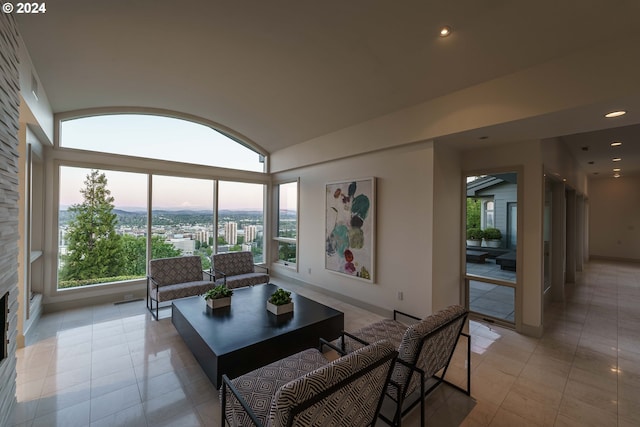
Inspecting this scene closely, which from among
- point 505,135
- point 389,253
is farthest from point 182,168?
point 505,135

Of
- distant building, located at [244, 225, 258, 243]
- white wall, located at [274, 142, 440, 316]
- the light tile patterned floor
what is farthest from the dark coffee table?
distant building, located at [244, 225, 258, 243]

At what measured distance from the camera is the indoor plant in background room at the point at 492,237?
3.98 metres

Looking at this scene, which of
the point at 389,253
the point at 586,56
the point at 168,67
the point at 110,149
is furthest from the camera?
the point at 110,149

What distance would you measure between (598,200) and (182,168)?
13259 millimetres

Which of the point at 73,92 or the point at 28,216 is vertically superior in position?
the point at 73,92

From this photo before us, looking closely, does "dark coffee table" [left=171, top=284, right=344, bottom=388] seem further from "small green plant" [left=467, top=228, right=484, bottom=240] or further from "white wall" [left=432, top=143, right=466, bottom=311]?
"small green plant" [left=467, top=228, right=484, bottom=240]

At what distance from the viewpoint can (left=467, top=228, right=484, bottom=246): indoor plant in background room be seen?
4152 millimetres

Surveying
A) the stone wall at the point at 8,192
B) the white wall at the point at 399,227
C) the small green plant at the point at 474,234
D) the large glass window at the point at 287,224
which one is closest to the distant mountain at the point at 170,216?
the large glass window at the point at 287,224

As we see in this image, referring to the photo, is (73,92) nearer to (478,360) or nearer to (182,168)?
(182,168)

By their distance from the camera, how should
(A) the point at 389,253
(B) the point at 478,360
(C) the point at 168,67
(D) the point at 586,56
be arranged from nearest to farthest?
(D) the point at 586,56
(B) the point at 478,360
(C) the point at 168,67
(A) the point at 389,253

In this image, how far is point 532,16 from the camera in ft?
7.49

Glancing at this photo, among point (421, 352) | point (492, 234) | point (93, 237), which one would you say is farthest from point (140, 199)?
point (492, 234)

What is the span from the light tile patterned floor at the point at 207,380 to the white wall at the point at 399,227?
711mm

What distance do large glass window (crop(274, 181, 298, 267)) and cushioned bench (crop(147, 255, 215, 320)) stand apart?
2.19 m
